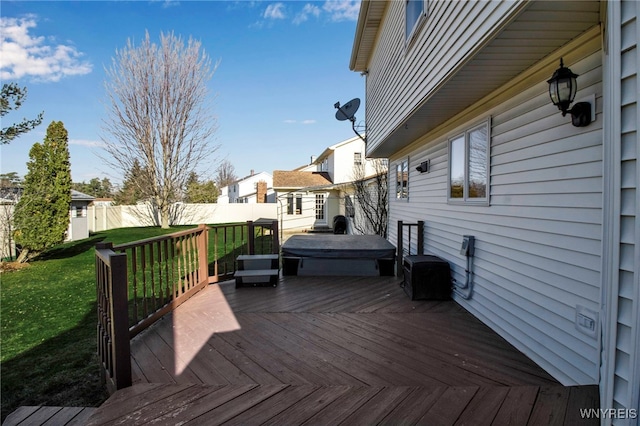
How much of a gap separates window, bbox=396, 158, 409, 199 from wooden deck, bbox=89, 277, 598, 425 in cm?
340

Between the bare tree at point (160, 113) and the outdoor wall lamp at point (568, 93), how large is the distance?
55.4 ft

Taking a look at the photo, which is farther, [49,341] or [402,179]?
[402,179]

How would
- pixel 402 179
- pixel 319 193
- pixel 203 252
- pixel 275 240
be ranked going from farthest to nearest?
pixel 319 193 < pixel 402 179 < pixel 275 240 < pixel 203 252

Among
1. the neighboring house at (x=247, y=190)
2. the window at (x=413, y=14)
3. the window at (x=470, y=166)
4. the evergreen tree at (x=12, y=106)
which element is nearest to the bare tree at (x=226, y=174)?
the neighboring house at (x=247, y=190)

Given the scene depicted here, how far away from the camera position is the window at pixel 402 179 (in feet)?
22.9

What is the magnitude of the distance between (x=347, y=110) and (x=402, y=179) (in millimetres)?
2416

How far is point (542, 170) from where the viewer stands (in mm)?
2590

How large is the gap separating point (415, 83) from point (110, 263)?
372cm

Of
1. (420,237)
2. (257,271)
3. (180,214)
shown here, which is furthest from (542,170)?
(180,214)

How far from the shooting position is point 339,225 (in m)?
14.7

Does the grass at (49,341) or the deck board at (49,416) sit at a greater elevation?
the deck board at (49,416)

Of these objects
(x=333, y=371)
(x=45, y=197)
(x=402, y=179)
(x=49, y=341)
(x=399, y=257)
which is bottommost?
(x=49, y=341)

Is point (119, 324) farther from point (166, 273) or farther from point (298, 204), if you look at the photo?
point (298, 204)

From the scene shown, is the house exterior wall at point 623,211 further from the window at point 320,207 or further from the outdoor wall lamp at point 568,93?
the window at point 320,207
